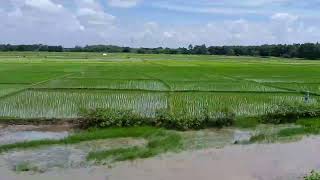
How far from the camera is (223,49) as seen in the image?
94.4 meters

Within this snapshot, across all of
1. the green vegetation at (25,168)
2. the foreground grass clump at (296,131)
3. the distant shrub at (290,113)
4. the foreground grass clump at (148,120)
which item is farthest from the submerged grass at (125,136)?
the distant shrub at (290,113)

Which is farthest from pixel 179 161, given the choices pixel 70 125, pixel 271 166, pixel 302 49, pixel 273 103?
pixel 302 49

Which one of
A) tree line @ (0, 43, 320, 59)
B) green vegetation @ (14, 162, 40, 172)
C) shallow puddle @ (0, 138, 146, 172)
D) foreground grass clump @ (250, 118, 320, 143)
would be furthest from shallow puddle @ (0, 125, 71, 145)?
tree line @ (0, 43, 320, 59)

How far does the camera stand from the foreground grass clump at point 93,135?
9383mm

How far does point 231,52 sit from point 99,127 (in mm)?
83050

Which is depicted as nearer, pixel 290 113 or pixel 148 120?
pixel 148 120

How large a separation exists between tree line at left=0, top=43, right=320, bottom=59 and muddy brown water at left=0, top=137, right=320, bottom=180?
221 ft

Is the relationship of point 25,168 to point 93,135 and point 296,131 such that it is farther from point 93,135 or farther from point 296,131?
point 296,131

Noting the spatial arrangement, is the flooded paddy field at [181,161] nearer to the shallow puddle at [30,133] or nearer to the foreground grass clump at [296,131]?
the shallow puddle at [30,133]

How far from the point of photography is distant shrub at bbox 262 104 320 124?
12922 mm

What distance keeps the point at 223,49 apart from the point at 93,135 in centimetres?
8560

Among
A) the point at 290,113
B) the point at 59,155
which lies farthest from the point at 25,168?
the point at 290,113

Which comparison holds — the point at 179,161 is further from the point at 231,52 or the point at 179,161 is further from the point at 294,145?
the point at 231,52

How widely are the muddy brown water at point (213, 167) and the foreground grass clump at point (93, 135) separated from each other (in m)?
1.65
